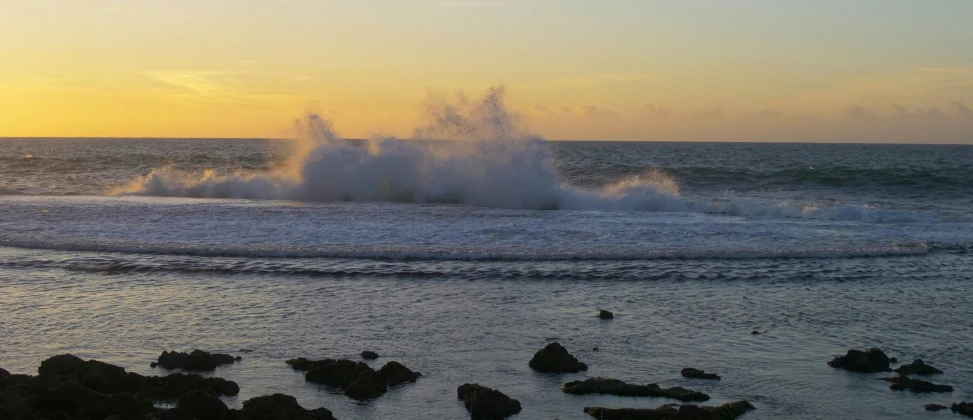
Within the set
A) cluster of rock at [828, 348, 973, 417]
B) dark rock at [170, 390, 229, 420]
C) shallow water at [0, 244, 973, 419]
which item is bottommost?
shallow water at [0, 244, 973, 419]

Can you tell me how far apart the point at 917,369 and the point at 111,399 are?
22.1ft

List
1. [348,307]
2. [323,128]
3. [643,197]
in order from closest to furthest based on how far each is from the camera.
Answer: [348,307]
[643,197]
[323,128]

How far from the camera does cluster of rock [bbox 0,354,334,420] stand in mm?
5992

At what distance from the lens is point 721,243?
17297 mm

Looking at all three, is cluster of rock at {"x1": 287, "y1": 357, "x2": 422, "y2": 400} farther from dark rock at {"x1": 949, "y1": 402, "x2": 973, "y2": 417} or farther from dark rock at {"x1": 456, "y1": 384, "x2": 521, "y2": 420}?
dark rock at {"x1": 949, "y1": 402, "x2": 973, "y2": 417}

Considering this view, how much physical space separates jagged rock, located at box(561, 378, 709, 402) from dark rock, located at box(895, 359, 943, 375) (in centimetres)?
213

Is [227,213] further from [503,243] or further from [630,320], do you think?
[630,320]

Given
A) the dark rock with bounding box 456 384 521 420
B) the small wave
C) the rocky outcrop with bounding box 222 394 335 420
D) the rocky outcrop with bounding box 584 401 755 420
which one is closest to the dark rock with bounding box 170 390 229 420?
the rocky outcrop with bounding box 222 394 335 420

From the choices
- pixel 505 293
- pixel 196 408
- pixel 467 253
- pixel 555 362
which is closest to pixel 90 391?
pixel 196 408

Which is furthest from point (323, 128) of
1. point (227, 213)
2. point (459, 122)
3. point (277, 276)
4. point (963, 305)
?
point (963, 305)

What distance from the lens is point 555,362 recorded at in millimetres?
7926

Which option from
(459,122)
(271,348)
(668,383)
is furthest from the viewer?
(459,122)

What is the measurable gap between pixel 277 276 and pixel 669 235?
28.6 ft

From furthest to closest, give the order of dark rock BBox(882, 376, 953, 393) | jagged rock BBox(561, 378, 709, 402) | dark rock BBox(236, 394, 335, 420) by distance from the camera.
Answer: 1. dark rock BBox(882, 376, 953, 393)
2. jagged rock BBox(561, 378, 709, 402)
3. dark rock BBox(236, 394, 335, 420)
